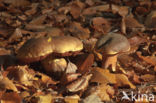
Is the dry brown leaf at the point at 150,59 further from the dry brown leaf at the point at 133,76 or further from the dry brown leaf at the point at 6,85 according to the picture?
the dry brown leaf at the point at 6,85

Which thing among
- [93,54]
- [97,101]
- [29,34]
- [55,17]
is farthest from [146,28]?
[97,101]

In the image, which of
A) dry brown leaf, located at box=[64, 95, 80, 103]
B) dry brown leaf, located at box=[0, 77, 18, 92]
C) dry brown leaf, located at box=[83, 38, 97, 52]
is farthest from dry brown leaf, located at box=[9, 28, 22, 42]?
dry brown leaf, located at box=[64, 95, 80, 103]

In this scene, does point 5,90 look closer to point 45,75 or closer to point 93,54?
point 45,75

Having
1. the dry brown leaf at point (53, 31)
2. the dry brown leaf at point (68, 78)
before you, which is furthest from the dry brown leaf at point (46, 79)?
the dry brown leaf at point (53, 31)

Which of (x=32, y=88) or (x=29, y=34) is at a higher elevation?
(x=29, y=34)

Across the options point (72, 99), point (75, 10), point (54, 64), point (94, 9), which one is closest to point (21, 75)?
point (54, 64)

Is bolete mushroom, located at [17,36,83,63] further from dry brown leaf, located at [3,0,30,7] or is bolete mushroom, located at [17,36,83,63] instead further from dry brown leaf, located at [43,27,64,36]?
dry brown leaf, located at [3,0,30,7]
